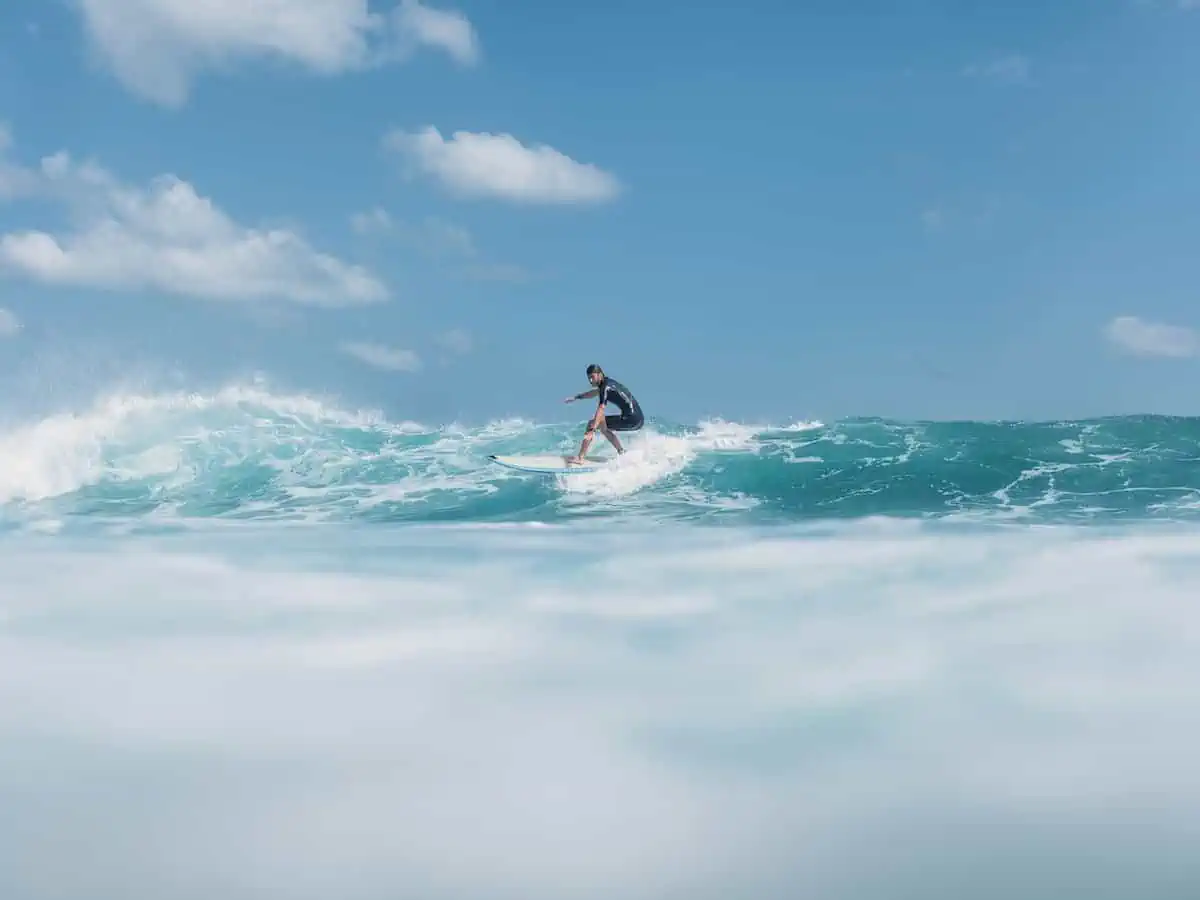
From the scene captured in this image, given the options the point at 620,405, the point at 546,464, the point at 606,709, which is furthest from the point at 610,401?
the point at 606,709

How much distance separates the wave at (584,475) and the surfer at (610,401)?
958mm

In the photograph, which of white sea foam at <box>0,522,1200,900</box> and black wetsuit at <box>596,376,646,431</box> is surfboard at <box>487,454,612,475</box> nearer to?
black wetsuit at <box>596,376,646,431</box>

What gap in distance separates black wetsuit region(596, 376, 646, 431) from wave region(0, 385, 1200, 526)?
97 cm

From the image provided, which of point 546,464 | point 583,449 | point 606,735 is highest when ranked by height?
point 583,449

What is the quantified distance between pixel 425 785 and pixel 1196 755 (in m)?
3.65

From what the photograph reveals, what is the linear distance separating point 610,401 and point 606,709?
30.3 ft

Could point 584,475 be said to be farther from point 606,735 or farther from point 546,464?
point 606,735

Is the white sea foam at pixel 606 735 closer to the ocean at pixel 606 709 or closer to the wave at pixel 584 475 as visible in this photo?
the ocean at pixel 606 709

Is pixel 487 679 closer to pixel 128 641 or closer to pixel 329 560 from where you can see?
pixel 128 641

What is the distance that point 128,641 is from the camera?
6.83m

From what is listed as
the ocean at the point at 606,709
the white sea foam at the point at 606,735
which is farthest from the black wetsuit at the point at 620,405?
the white sea foam at the point at 606,735

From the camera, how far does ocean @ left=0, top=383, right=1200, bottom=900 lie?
3.96m

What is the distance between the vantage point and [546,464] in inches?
585

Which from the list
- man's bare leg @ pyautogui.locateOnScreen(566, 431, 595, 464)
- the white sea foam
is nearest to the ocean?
the white sea foam
